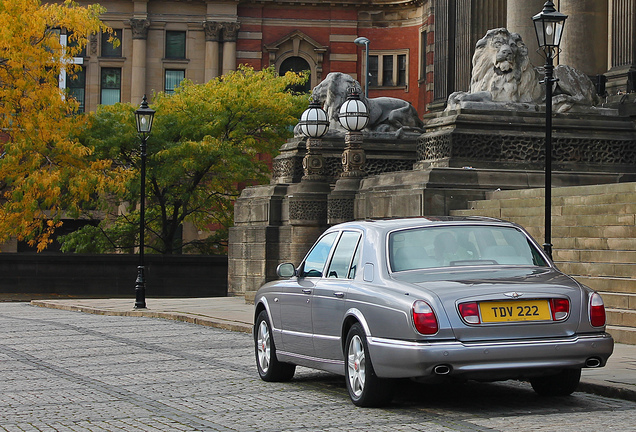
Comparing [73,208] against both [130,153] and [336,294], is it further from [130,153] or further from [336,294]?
[336,294]

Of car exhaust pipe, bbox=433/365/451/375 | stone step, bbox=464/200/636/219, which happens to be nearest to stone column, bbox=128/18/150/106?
stone step, bbox=464/200/636/219

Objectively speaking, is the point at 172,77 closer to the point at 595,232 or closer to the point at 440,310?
the point at 595,232

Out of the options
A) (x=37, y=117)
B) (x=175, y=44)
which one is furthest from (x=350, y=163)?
(x=175, y=44)

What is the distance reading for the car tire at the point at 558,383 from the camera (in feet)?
31.4

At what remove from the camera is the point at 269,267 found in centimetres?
2766

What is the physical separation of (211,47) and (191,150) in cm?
2391

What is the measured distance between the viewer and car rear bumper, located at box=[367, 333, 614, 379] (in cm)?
865

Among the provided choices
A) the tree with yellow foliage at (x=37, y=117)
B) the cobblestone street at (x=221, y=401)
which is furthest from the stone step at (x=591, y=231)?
the tree with yellow foliage at (x=37, y=117)

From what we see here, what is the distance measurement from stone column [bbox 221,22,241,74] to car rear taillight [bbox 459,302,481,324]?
190ft

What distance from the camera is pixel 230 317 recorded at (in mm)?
21125

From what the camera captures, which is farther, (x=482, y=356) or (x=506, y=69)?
(x=506, y=69)

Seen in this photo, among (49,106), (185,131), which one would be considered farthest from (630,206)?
(185,131)

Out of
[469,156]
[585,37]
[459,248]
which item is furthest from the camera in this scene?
[585,37]

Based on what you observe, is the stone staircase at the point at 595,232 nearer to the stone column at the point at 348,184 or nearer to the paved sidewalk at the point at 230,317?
the paved sidewalk at the point at 230,317
